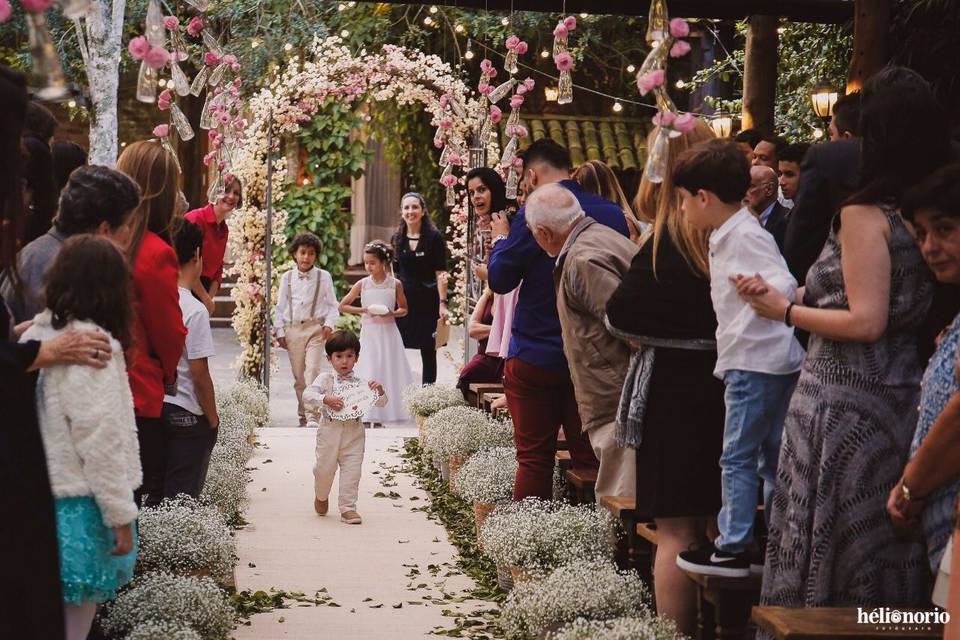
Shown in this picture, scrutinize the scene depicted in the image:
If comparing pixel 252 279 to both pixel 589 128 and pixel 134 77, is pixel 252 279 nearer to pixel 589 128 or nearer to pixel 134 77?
pixel 589 128

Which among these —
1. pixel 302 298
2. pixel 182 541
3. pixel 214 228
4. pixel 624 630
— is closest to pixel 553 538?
pixel 624 630

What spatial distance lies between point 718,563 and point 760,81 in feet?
20.4

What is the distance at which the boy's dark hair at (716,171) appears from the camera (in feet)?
12.2

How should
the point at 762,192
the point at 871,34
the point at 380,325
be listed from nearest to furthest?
the point at 762,192 < the point at 871,34 < the point at 380,325

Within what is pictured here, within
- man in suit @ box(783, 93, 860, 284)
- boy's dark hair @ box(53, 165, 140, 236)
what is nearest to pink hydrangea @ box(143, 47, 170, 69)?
boy's dark hair @ box(53, 165, 140, 236)

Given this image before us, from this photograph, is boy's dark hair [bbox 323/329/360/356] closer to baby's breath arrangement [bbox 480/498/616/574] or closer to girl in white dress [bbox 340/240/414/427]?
baby's breath arrangement [bbox 480/498/616/574]

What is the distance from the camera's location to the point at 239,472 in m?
6.83

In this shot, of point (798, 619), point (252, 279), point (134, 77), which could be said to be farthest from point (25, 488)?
point (134, 77)

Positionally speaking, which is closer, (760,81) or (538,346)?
(538,346)

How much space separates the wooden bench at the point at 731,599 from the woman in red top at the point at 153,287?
203 centimetres

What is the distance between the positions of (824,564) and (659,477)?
2.70 ft

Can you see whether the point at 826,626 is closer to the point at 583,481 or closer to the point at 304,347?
the point at 583,481

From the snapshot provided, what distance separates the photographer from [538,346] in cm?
551

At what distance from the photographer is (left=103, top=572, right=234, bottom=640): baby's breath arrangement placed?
4188mm
